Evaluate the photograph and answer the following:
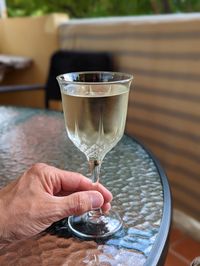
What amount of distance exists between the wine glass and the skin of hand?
37 mm

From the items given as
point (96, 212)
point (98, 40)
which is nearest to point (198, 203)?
point (98, 40)

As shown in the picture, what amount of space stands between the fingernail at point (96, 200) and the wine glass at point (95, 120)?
1.6 inches

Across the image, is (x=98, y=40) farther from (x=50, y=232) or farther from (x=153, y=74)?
(x=50, y=232)

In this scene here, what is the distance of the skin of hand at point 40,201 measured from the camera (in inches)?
19.4

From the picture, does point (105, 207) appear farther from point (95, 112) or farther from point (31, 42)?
point (31, 42)

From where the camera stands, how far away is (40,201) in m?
0.50

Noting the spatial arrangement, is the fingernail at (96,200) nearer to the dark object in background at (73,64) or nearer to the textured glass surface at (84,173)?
the textured glass surface at (84,173)

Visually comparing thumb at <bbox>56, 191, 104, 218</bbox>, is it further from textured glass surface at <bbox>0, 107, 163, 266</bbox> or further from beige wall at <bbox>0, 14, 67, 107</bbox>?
beige wall at <bbox>0, 14, 67, 107</bbox>

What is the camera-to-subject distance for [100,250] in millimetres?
504

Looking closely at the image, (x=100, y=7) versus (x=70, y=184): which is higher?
(x=100, y=7)

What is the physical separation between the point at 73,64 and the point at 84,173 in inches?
54.3

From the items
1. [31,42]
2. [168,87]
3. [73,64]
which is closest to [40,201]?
[168,87]

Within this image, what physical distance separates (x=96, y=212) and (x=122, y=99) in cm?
20

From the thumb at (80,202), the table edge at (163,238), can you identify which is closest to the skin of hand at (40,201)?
the thumb at (80,202)
